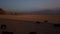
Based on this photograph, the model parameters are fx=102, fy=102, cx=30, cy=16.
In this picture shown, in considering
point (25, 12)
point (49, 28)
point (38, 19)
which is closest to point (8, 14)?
point (25, 12)

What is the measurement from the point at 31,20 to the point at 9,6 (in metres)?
0.38

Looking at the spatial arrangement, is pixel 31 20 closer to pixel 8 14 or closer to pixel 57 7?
pixel 8 14

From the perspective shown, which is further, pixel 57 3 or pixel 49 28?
pixel 57 3

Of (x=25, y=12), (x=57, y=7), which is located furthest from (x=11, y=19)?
(x=57, y=7)

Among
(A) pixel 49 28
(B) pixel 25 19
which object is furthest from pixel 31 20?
(A) pixel 49 28

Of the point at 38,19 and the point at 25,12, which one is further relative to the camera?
the point at 25,12

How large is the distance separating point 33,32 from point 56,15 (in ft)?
1.10

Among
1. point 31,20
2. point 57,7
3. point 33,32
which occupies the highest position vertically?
point 57,7

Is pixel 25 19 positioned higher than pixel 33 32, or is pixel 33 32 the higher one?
pixel 25 19

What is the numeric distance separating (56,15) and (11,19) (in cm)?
52

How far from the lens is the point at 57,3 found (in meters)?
1.32

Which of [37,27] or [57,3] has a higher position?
[57,3]

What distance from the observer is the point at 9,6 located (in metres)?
1.34

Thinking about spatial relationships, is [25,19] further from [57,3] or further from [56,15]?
[57,3]
